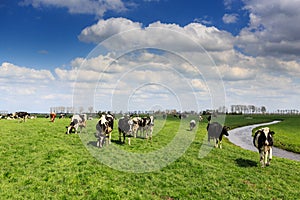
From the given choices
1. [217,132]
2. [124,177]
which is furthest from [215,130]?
[124,177]

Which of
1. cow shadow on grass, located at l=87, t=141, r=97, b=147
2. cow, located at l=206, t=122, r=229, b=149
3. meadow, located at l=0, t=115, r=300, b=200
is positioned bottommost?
meadow, located at l=0, t=115, r=300, b=200

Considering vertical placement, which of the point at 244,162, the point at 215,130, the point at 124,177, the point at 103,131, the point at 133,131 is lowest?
the point at 124,177

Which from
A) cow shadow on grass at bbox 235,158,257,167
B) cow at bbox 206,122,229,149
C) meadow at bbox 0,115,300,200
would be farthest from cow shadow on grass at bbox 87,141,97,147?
cow at bbox 206,122,229,149

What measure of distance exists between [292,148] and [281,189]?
2571cm

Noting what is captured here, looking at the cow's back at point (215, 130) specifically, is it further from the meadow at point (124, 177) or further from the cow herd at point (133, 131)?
the meadow at point (124, 177)

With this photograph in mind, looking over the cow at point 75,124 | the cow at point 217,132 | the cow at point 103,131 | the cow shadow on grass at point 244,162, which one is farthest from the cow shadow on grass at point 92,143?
the cow at point 217,132

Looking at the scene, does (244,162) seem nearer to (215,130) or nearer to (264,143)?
(264,143)

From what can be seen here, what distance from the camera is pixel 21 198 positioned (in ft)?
41.2

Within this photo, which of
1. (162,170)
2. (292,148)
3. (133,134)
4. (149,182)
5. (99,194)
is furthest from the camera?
(292,148)

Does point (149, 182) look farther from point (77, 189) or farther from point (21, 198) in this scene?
point (21, 198)

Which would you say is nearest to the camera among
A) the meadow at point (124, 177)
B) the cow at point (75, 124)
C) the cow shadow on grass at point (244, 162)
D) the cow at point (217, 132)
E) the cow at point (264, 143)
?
the meadow at point (124, 177)

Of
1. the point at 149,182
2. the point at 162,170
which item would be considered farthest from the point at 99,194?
the point at 162,170

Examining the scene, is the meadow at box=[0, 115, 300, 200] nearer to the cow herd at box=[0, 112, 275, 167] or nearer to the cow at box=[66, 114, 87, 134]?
the cow herd at box=[0, 112, 275, 167]

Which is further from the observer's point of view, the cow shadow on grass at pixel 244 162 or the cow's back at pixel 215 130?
the cow's back at pixel 215 130
